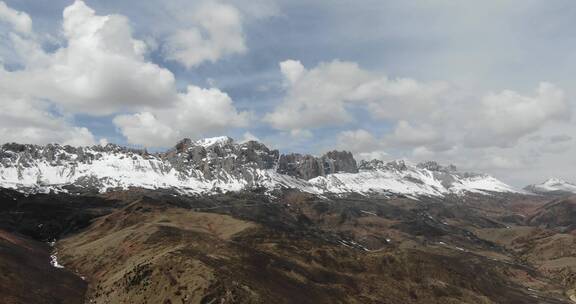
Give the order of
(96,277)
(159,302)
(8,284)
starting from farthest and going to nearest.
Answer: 1. (96,277)
2. (8,284)
3. (159,302)

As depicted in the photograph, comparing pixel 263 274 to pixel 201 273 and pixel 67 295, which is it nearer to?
pixel 201 273

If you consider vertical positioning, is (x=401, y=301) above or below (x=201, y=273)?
below

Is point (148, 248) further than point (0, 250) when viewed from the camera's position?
Yes

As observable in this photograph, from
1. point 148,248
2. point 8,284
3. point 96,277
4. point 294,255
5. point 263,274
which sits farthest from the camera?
point 294,255

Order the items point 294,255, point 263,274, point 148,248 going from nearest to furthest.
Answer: point 263,274, point 148,248, point 294,255

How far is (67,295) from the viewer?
118m

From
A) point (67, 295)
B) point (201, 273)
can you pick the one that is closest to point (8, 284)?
point (67, 295)

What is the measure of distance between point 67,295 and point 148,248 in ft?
138

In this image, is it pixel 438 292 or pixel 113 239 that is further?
pixel 113 239

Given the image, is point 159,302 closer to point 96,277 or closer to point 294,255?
point 96,277

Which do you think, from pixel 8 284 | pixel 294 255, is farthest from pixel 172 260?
pixel 294 255

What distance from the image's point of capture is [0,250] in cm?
13725

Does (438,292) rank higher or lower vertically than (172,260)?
lower

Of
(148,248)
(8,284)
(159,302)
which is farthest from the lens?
(148,248)
